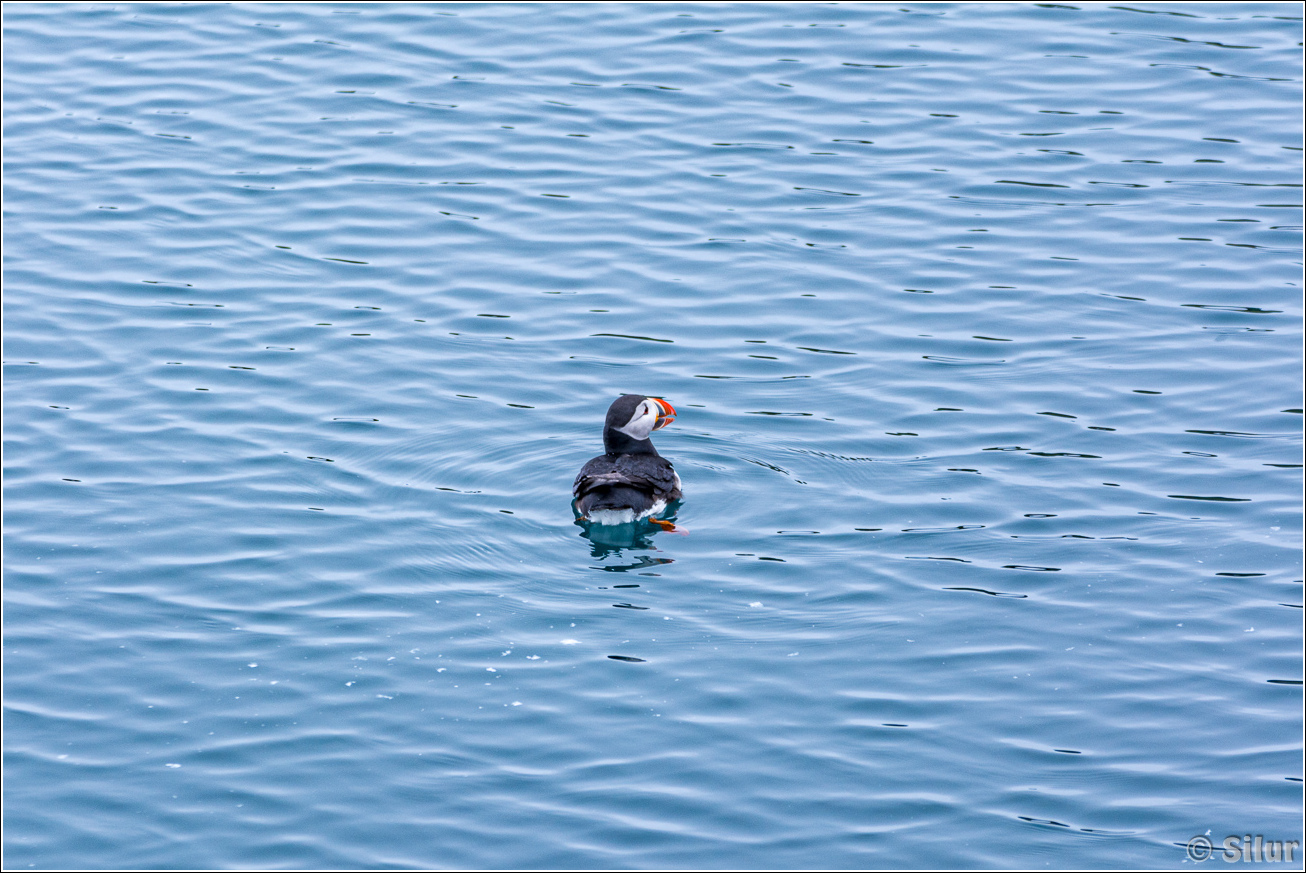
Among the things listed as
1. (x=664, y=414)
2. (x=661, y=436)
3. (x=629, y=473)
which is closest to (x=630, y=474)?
(x=629, y=473)

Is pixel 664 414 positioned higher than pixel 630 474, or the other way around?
pixel 664 414

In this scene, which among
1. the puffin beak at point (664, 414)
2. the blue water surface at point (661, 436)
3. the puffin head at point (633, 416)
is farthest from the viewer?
the puffin beak at point (664, 414)

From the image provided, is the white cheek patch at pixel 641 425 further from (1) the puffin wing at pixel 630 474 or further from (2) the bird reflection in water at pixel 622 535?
(2) the bird reflection in water at pixel 622 535

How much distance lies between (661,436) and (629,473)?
1.55 meters

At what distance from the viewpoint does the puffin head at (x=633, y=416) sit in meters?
13.4

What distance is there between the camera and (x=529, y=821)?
377 inches

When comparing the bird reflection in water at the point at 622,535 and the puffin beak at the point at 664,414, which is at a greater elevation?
the puffin beak at the point at 664,414

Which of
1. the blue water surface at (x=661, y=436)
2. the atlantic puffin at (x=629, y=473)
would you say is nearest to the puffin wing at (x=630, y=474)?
the atlantic puffin at (x=629, y=473)

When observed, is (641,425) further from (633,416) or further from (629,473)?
(629,473)

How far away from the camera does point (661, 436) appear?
1433cm

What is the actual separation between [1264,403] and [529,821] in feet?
26.3

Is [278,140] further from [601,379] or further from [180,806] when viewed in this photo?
[180,806]

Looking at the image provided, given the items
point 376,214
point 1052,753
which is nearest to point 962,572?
point 1052,753

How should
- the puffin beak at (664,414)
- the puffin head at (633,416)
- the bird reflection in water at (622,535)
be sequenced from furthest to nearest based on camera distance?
1. the puffin beak at (664,414)
2. the puffin head at (633,416)
3. the bird reflection in water at (622,535)
